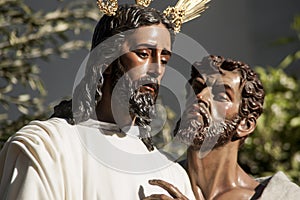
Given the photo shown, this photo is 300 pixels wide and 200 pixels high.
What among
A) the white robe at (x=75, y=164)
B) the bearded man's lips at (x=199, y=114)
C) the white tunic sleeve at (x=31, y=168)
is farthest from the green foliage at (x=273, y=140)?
the white tunic sleeve at (x=31, y=168)

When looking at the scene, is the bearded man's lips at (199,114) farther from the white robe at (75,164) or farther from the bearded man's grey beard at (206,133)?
the white robe at (75,164)

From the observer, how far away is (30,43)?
4.35 metres

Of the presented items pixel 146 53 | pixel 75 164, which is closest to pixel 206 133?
pixel 146 53

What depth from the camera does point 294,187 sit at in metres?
3.31

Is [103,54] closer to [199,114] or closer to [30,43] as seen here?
[199,114]

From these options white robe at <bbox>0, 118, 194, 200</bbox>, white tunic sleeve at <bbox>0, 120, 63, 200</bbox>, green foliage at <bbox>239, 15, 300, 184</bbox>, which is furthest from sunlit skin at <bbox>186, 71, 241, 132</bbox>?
green foliage at <bbox>239, 15, 300, 184</bbox>

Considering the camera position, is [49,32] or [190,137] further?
[49,32]

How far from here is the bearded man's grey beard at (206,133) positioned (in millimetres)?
3172

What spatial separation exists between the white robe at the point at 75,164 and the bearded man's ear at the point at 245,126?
362mm

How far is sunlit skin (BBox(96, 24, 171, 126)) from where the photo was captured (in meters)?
2.89

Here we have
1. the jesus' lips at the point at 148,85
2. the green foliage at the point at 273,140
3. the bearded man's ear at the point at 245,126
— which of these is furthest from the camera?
the green foliage at the point at 273,140

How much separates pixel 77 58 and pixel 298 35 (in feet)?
3.83

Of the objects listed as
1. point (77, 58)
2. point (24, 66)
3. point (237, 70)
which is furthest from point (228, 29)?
point (237, 70)

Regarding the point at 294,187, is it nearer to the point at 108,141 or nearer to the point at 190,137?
the point at 190,137
